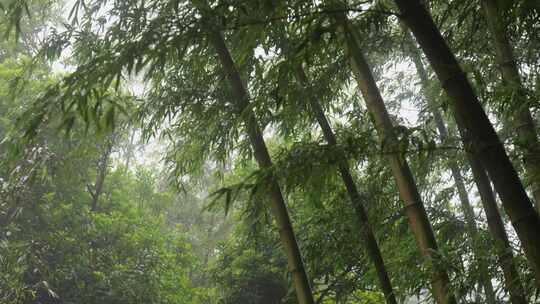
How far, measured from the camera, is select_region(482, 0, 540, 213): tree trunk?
5.70 feet

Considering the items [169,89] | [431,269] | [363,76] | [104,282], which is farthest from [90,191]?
[431,269]

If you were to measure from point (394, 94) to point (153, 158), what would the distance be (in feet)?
33.5

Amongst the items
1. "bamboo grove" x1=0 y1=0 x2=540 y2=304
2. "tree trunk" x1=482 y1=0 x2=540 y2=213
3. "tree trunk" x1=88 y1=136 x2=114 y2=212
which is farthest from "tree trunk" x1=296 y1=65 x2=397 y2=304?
"tree trunk" x1=88 y1=136 x2=114 y2=212

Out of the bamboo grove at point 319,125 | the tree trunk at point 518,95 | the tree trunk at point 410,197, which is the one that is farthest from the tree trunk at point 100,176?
the tree trunk at point 518,95

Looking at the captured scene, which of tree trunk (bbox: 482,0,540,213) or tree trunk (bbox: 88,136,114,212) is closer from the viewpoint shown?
tree trunk (bbox: 482,0,540,213)

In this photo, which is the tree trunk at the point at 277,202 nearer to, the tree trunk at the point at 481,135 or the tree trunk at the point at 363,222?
the tree trunk at the point at 363,222

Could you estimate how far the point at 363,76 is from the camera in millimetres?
2805

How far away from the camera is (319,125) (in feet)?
12.6

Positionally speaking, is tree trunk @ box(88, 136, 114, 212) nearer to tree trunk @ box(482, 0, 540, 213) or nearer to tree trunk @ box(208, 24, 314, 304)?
tree trunk @ box(208, 24, 314, 304)

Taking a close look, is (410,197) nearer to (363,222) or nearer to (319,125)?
(363,222)

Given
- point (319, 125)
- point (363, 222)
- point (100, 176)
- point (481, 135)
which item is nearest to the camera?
point (481, 135)

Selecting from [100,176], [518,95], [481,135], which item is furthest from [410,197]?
[100,176]

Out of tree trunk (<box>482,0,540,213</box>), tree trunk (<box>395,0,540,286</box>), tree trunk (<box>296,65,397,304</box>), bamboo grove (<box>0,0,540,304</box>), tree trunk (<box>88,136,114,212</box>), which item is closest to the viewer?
tree trunk (<box>395,0,540,286</box>)

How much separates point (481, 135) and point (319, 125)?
236 cm
